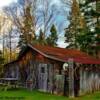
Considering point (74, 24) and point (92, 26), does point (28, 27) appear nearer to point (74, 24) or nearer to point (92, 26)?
point (74, 24)

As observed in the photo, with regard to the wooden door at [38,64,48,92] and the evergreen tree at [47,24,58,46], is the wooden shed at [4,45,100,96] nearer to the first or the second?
the wooden door at [38,64,48,92]

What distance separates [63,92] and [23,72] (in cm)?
649

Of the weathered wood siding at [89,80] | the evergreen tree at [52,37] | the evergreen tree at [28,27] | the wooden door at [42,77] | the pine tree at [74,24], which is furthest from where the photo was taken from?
the evergreen tree at [52,37]

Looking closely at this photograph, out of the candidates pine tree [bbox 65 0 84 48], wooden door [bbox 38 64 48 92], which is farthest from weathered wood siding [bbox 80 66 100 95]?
pine tree [bbox 65 0 84 48]

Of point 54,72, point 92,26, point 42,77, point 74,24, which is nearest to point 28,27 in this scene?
point 74,24

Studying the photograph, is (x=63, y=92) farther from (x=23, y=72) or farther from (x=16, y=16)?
(x=16, y=16)

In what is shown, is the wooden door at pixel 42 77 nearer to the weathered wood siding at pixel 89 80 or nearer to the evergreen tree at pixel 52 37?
the weathered wood siding at pixel 89 80

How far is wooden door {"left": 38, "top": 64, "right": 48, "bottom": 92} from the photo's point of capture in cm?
2800

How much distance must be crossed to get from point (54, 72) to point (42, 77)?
5.60 ft

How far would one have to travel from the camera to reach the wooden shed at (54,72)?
83.9 ft

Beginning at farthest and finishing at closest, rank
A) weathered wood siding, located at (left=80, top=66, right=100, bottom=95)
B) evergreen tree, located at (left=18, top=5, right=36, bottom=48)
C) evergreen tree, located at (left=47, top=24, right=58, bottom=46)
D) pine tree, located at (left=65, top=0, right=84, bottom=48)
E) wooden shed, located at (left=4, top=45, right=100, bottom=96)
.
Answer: evergreen tree, located at (left=47, top=24, right=58, bottom=46) → pine tree, located at (left=65, top=0, right=84, bottom=48) → evergreen tree, located at (left=18, top=5, right=36, bottom=48) → weathered wood siding, located at (left=80, top=66, right=100, bottom=95) → wooden shed, located at (left=4, top=45, right=100, bottom=96)

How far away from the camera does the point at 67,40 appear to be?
5638 centimetres

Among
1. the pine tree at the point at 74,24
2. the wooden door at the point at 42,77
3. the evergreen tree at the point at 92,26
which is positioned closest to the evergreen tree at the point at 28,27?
the pine tree at the point at 74,24

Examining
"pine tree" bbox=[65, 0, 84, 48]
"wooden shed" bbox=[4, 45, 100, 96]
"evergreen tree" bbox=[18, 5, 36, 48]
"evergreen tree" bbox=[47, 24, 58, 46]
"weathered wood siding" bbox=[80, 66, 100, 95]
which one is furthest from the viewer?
"evergreen tree" bbox=[47, 24, 58, 46]
